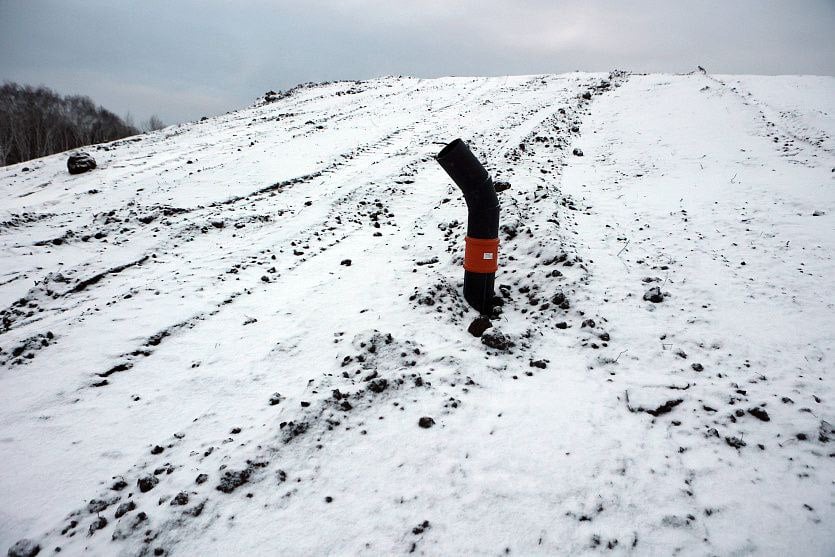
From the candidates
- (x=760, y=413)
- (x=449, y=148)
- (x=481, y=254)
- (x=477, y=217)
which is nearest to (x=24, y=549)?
(x=481, y=254)

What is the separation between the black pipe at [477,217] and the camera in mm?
4602

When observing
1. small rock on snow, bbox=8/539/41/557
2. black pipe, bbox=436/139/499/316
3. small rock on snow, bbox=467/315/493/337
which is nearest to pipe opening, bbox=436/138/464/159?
black pipe, bbox=436/139/499/316

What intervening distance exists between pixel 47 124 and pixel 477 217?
72579 millimetres

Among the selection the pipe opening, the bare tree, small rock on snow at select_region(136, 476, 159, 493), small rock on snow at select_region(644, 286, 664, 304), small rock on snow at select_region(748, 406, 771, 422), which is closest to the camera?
small rock on snow at select_region(136, 476, 159, 493)

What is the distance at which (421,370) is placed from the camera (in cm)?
418

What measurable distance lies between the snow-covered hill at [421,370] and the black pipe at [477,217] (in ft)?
1.24

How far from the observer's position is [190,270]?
6.48 m

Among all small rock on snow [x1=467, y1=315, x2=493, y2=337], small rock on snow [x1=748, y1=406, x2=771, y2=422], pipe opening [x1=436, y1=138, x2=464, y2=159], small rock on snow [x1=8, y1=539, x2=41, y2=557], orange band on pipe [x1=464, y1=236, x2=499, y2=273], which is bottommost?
small rock on snow [x1=8, y1=539, x2=41, y2=557]

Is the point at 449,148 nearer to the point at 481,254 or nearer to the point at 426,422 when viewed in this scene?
the point at 481,254

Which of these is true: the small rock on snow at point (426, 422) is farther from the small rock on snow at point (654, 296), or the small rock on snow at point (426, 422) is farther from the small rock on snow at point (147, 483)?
the small rock on snow at point (654, 296)

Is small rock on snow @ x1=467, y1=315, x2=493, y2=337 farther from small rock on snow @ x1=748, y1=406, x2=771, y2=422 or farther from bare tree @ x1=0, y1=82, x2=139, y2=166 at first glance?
bare tree @ x1=0, y1=82, x2=139, y2=166

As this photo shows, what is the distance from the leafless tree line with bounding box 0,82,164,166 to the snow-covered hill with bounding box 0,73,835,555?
50382mm

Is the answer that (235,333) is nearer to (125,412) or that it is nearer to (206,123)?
(125,412)

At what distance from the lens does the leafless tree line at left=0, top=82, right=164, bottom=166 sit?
150ft
